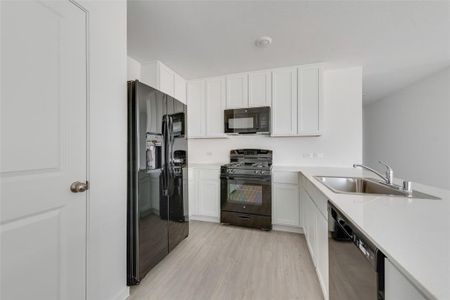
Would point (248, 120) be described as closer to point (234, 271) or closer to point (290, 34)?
point (290, 34)

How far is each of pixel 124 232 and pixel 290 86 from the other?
2.86 m

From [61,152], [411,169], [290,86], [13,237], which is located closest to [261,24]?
[290,86]

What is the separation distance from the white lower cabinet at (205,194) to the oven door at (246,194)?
0.15m

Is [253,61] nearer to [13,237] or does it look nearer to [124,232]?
[124,232]

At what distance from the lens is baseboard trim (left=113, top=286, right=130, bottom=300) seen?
148 centimetres

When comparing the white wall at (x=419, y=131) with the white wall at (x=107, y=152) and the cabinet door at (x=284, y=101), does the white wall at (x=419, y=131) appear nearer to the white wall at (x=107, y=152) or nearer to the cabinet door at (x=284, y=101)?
the cabinet door at (x=284, y=101)

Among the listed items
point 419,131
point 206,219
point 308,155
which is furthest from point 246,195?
point 419,131

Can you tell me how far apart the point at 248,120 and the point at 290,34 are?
131 cm

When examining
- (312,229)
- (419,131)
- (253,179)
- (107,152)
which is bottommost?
(312,229)

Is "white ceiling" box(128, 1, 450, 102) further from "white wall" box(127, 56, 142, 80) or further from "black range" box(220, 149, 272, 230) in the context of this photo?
"black range" box(220, 149, 272, 230)

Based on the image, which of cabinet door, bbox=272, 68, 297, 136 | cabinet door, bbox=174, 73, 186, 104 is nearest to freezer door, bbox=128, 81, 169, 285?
cabinet door, bbox=174, 73, 186, 104

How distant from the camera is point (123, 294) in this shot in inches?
60.2

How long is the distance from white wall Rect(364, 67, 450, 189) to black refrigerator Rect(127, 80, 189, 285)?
419 centimetres

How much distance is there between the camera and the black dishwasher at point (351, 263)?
75cm
